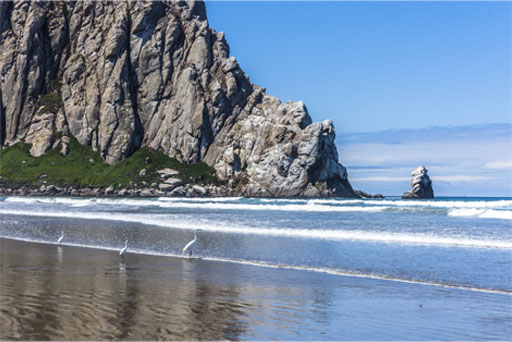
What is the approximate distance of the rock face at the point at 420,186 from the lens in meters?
138

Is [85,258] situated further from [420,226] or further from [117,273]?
[420,226]

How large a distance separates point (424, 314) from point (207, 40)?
425ft

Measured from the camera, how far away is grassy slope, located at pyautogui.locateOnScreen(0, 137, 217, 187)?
121500mm

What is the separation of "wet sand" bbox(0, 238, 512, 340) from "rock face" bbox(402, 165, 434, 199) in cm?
12600

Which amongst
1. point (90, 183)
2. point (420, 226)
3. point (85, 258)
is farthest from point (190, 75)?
point (85, 258)

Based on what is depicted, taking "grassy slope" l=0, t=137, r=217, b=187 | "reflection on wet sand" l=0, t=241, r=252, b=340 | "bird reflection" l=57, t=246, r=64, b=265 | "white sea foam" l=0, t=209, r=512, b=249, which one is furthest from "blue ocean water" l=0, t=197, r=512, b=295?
"grassy slope" l=0, t=137, r=217, b=187

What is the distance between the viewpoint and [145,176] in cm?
12281

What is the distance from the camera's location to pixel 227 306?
479 inches

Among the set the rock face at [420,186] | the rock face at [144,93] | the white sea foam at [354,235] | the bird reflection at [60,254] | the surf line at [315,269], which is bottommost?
the surf line at [315,269]

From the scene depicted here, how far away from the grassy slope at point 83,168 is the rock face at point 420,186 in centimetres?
5221

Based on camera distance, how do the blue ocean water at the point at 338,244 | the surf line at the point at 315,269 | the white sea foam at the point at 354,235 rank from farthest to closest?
the white sea foam at the point at 354,235
the blue ocean water at the point at 338,244
the surf line at the point at 315,269

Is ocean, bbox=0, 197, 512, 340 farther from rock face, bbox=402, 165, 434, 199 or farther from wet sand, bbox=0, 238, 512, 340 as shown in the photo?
rock face, bbox=402, 165, 434, 199

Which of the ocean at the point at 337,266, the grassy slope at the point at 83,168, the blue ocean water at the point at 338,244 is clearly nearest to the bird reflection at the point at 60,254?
the ocean at the point at 337,266

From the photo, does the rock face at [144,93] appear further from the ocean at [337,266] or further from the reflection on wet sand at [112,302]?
the reflection on wet sand at [112,302]
